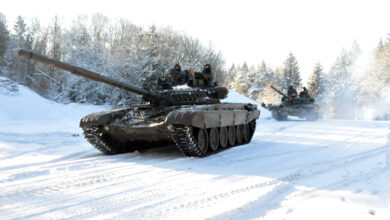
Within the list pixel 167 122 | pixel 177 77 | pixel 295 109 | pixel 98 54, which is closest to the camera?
pixel 167 122

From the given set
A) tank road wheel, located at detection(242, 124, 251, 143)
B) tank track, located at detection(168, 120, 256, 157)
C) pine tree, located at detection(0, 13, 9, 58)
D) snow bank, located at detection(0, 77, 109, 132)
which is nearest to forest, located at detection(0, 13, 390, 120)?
pine tree, located at detection(0, 13, 9, 58)

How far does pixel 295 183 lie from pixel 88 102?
2831 cm

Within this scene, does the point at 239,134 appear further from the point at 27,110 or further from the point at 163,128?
the point at 27,110

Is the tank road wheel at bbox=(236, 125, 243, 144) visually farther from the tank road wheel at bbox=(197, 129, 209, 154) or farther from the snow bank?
the snow bank

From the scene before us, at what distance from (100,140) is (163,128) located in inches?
75.2

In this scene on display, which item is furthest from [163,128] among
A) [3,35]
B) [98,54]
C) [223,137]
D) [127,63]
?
[3,35]

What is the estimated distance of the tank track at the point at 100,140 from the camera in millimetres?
8305

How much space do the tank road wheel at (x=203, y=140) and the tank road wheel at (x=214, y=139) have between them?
0.30 meters

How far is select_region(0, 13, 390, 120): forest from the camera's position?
3072 centimetres

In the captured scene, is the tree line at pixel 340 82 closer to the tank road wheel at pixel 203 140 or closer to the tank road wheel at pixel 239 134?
the tank road wheel at pixel 239 134

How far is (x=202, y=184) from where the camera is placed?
16.2 ft

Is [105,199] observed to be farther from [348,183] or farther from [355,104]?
[355,104]

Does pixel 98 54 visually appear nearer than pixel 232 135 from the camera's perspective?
No

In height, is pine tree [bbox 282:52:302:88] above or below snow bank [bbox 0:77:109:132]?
above
